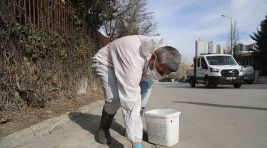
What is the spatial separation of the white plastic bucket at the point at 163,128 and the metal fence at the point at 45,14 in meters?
3.36

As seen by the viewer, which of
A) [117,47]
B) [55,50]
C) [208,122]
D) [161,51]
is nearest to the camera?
[161,51]

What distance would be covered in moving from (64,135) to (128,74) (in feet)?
6.73

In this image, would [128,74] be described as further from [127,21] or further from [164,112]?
[127,21]

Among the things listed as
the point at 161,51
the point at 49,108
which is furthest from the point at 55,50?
the point at 161,51

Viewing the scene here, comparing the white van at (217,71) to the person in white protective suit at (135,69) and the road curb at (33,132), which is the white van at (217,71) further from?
the person in white protective suit at (135,69)

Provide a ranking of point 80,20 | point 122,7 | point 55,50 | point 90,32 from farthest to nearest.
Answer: point 122,7
point 90,32
point 80,20
point 55,50

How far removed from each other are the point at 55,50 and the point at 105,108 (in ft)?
13.1

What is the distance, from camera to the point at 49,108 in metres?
8.71

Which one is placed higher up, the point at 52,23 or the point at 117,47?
the point at 52,23

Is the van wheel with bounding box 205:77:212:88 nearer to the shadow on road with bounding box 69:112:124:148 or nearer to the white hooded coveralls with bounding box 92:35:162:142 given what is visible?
the shadow on road with bounding box 69:112:124:148

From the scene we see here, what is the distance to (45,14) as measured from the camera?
9.82 m

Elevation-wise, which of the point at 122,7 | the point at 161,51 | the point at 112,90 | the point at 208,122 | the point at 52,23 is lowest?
the point at 208,122

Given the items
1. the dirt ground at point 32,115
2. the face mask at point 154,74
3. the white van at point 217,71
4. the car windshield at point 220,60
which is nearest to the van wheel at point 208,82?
the white van at point 217,71

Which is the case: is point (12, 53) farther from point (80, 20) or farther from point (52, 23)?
point (80, 20)
